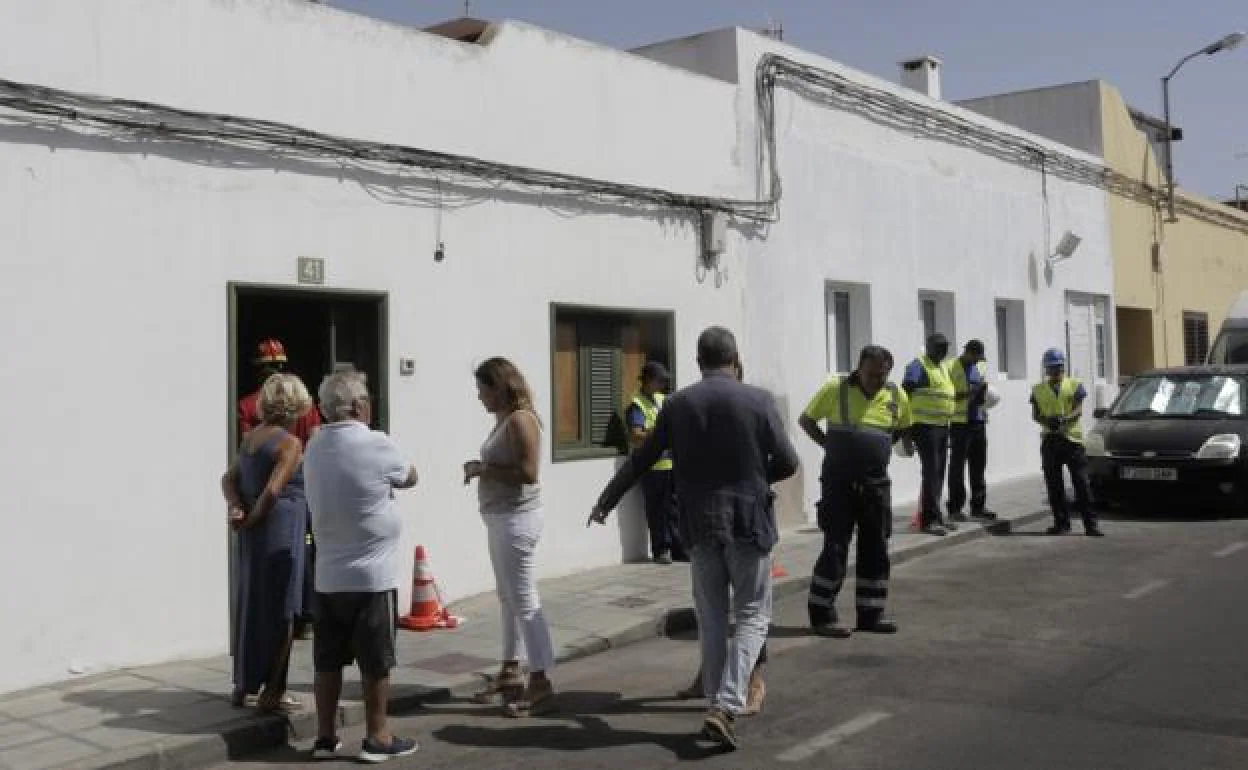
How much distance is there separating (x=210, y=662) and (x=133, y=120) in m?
3.23

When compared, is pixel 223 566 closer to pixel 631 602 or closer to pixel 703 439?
pixel 631 602

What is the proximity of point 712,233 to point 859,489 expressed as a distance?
166 inches

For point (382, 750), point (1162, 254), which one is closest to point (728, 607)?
point (382, 750)

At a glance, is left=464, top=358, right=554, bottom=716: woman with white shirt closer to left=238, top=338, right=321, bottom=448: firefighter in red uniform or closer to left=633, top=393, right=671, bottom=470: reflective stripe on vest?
left=238, top=338, right=321, bottom=448: firefighter in red uniform

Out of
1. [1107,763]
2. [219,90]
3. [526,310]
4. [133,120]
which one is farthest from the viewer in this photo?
[526,310]

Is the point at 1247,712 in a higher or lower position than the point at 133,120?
lower

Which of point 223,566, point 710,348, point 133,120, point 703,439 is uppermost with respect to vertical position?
point 133,120

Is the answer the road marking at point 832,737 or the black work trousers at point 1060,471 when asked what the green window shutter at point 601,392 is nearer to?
the black work trousers at point 1060,471

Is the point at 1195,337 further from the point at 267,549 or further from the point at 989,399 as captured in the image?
the point at 267,549

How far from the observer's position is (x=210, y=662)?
7.21m

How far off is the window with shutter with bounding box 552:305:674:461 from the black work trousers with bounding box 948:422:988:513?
3.49 meters

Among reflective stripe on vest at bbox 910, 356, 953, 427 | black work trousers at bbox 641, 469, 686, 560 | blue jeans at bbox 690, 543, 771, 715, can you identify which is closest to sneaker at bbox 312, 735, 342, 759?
blue jeans at bbox 690, 543, 771, 715

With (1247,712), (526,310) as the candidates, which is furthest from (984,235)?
(1247,712)

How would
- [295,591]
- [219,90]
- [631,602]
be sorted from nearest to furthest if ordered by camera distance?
[295,591] → [219,90] → [631,602]
